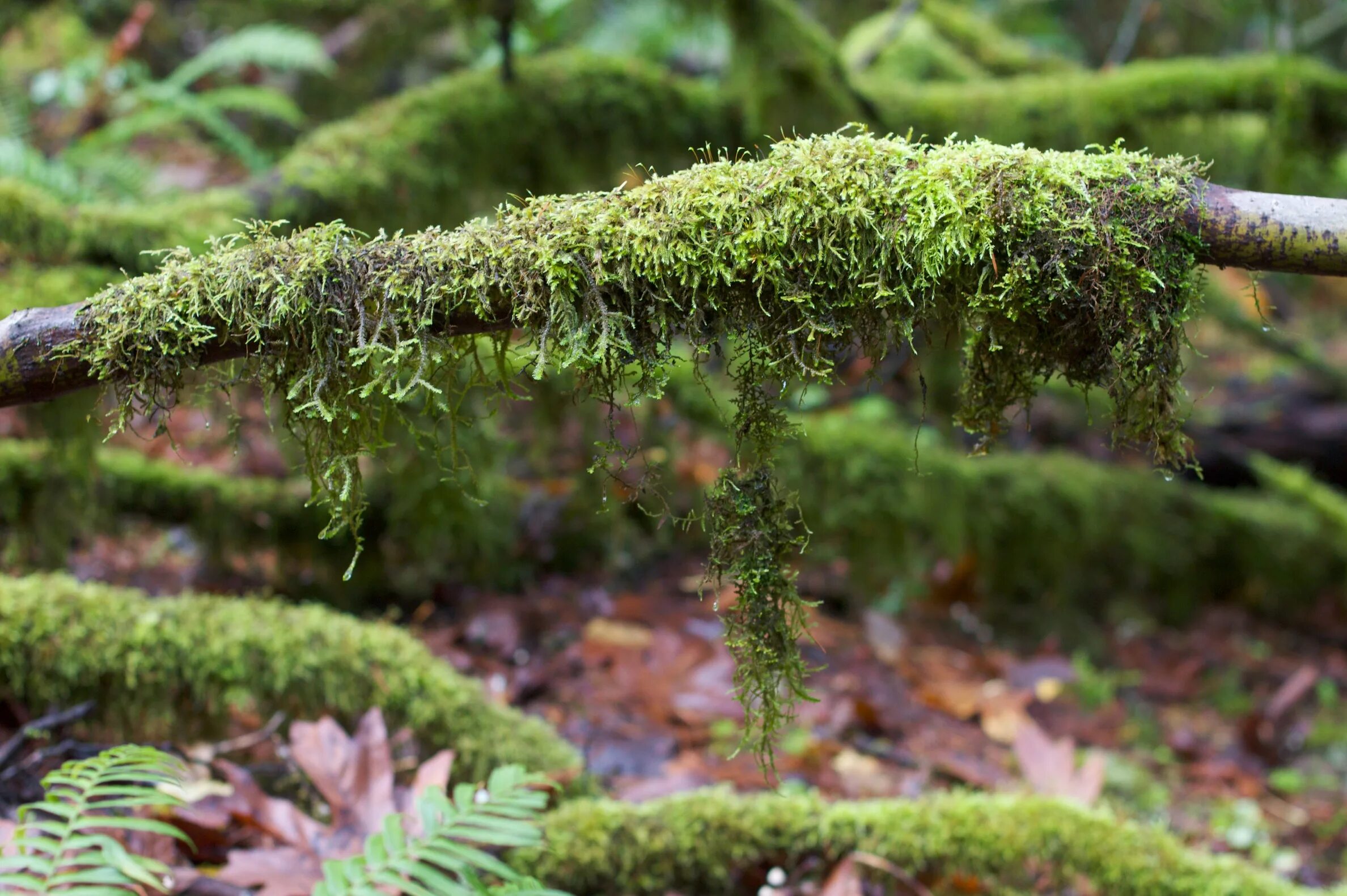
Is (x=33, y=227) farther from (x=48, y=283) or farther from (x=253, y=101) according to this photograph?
(x=253, y=101)

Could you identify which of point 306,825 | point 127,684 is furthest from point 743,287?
point 127,684

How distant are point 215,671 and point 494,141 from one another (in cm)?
259

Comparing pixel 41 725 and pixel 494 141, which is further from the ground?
pixel 494 141

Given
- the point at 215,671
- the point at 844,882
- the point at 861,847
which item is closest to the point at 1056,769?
the point at 861,847

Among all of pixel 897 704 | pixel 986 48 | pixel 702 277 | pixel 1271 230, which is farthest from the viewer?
pixel 986 48

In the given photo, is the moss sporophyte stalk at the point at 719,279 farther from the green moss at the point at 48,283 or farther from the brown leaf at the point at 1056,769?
the brown leaf at the point at 1056,769

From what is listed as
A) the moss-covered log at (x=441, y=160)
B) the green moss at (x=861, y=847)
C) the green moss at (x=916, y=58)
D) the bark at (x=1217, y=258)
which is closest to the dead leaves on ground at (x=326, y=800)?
the green moss at (x=861, y=847)

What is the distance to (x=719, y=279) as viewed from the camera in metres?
1.56

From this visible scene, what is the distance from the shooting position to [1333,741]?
425cm

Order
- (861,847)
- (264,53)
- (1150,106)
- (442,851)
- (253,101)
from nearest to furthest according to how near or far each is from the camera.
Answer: (442,851) < (861,847) < (1150,106) < (253,101) < (264,53)

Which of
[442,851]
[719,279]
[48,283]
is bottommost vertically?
[442,851]

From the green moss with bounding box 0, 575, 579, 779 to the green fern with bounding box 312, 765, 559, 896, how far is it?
59 centimetres

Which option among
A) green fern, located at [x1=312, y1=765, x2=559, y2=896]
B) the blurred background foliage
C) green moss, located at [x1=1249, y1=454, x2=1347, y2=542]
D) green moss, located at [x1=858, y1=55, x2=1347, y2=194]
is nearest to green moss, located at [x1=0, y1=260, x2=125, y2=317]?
the blurred background foliage

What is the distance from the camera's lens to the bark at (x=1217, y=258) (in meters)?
1.42
